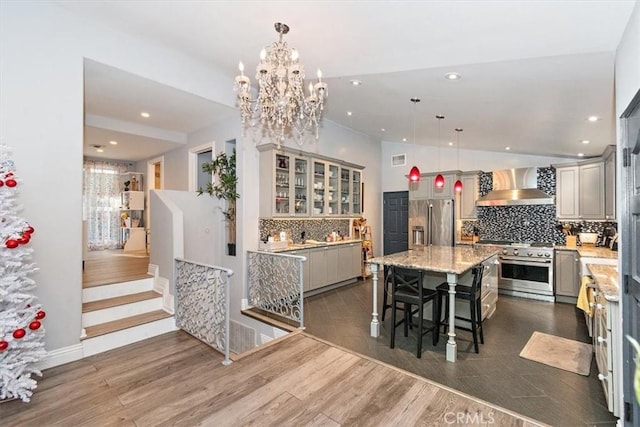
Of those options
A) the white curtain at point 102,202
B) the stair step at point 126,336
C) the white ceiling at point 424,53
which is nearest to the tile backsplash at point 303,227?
the stair step at point 126,336

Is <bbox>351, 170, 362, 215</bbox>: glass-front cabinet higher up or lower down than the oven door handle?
higher up

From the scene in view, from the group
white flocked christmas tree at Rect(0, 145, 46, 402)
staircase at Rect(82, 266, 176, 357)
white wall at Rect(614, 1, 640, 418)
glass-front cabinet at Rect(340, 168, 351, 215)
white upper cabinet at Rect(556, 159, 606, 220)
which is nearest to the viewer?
white wall at Rect(614, 1, 640, 418)

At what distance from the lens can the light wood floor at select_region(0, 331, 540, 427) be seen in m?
2.10

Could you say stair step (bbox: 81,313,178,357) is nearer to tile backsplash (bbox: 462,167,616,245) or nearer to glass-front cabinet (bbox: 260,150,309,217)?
glass-front cabinet (bbox: 260,150,309,217)

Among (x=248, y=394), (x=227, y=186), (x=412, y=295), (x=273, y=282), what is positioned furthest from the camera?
(x=227, y=186)

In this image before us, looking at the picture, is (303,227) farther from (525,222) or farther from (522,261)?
(525,222)

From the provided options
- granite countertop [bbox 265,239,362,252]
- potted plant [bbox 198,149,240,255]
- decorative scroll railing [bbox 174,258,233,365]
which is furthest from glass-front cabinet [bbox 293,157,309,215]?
decorative scroll railing [bbox 174,258,233,365]

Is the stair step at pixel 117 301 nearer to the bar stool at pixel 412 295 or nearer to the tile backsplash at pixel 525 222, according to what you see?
the bar stool at pixel 412 295

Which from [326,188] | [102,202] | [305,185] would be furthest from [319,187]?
[102,202]

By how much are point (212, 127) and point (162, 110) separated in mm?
878

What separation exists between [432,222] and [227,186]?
4.41 metres

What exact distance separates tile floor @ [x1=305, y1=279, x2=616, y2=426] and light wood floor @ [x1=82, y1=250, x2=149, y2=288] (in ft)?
9.07

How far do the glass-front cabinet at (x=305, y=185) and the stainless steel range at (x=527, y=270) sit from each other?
307 cm

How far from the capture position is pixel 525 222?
613cm
